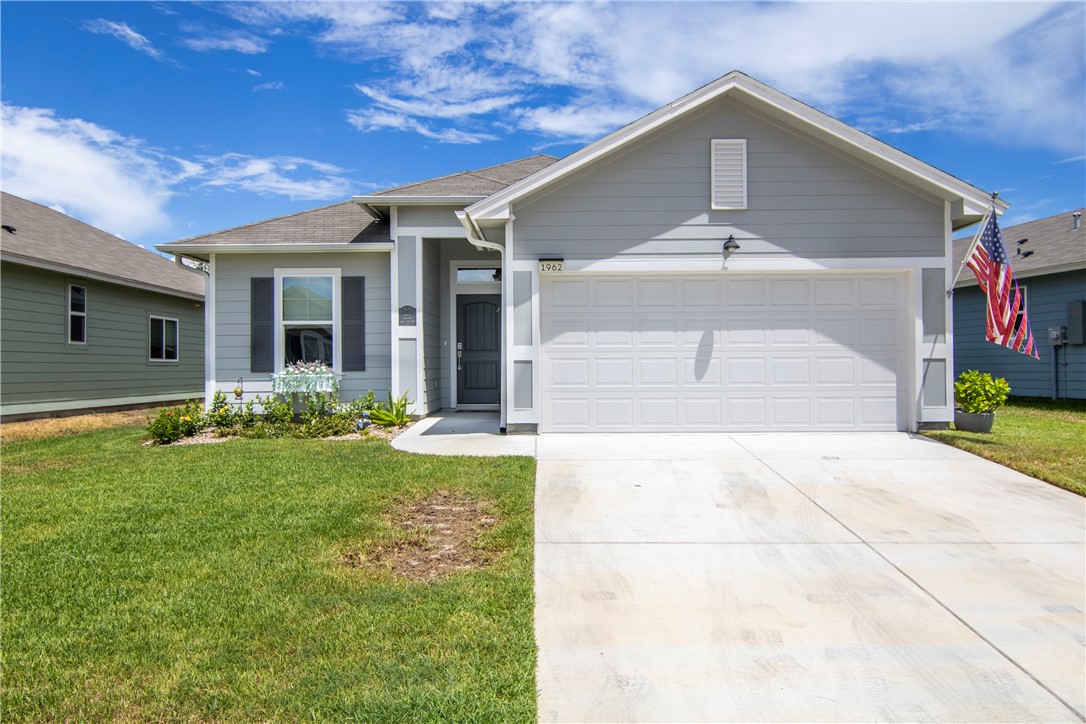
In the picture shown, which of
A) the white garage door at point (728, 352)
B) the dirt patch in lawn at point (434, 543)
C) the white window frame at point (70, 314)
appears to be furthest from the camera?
the white window frame at point (70, 314)

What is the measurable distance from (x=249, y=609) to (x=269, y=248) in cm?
828

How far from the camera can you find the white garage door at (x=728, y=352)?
27.8 feet

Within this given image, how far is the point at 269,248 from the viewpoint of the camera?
10156 mm

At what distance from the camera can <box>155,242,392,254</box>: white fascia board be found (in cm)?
1005

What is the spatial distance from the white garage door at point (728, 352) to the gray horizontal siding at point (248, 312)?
3353mm

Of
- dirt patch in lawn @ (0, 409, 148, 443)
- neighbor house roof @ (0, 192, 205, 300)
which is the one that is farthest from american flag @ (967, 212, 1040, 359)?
neighbor house roof @ (0, 192, 205, 300)

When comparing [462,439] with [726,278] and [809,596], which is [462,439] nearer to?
[726,278]

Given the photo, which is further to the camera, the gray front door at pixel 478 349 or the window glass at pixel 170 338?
the window glass at pixel 170 338

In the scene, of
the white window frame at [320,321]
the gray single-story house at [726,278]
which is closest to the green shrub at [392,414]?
the white window frame at [320,321]

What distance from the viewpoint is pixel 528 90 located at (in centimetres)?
1295

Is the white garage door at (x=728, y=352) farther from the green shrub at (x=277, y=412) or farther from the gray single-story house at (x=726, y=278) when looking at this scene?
the green shrub at (x=277, y=412)

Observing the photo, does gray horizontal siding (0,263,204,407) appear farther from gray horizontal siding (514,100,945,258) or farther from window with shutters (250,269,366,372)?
gray horizontal siding (514,100,945,258)

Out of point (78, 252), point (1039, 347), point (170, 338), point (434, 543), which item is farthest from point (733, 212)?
point (170, 338)

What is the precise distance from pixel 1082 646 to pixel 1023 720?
34.0 inches
